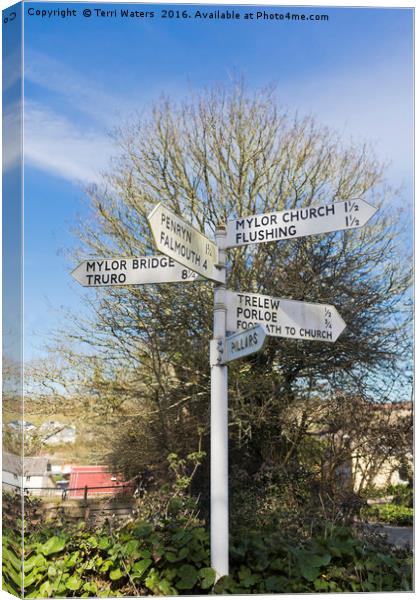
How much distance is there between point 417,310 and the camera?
561cm

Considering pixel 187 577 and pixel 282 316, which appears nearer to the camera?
pixel 282 316

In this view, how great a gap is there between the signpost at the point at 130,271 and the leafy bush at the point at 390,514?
3.99m

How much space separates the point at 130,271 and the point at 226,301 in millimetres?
610

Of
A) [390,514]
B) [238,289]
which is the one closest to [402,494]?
[390,514]

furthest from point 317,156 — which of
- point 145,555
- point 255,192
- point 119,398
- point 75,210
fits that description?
point 145,555

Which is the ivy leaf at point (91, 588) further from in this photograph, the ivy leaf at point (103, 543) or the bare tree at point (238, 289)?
the bare tree at point (238, 289)

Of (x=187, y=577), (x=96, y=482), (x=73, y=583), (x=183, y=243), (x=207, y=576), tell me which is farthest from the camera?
(x=96, y=482)

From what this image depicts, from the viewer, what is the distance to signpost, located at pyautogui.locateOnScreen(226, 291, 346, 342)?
403 cm

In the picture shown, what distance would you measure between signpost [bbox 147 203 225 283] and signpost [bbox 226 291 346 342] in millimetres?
203

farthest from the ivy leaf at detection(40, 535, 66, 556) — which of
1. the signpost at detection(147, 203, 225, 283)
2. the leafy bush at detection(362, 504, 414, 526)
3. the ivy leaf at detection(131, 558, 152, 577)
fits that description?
the leafy bush at detection(362, 504, 414, 526)

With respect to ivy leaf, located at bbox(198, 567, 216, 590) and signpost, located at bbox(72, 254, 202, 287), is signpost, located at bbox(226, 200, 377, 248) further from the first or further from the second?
ivy leaf, located at bbox(198, 567, 216, 590)

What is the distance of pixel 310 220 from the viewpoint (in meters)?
4.08

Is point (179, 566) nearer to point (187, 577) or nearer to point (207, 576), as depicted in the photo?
point (187, 577)

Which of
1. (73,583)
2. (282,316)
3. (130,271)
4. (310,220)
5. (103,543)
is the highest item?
(310,220)
